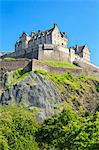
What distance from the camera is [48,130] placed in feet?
152

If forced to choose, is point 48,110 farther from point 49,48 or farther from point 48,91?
point 49,48

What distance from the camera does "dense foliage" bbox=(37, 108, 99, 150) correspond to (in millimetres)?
34562

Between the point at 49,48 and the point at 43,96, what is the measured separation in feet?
61.1

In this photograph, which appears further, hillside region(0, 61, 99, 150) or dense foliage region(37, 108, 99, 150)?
hillside region(0, 61, 99, 150)

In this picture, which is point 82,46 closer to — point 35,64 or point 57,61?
point 57,61

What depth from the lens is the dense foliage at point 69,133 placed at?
34562mm

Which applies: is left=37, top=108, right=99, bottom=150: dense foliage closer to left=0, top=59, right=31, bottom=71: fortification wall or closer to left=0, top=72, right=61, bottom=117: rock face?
left=0, top=72, right=61, bottom=117: rock face

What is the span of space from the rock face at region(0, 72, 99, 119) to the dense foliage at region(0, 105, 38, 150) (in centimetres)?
709

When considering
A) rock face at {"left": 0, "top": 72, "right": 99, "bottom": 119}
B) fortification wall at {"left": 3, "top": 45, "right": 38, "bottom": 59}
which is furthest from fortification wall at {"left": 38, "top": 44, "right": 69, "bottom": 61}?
rock face at {"left": 0, "top": 72, "right": 99, "bottom": 119}

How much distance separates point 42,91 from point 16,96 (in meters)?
3.97

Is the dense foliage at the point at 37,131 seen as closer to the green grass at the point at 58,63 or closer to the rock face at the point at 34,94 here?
the rock face at the point at 34,94

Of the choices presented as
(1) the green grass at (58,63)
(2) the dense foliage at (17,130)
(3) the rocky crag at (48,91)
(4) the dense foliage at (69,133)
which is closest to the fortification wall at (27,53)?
(1) the green grass at (58,63)

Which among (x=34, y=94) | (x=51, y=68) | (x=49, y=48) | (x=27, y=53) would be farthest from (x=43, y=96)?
(x=27, y=53)

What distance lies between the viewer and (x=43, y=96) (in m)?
59.3
